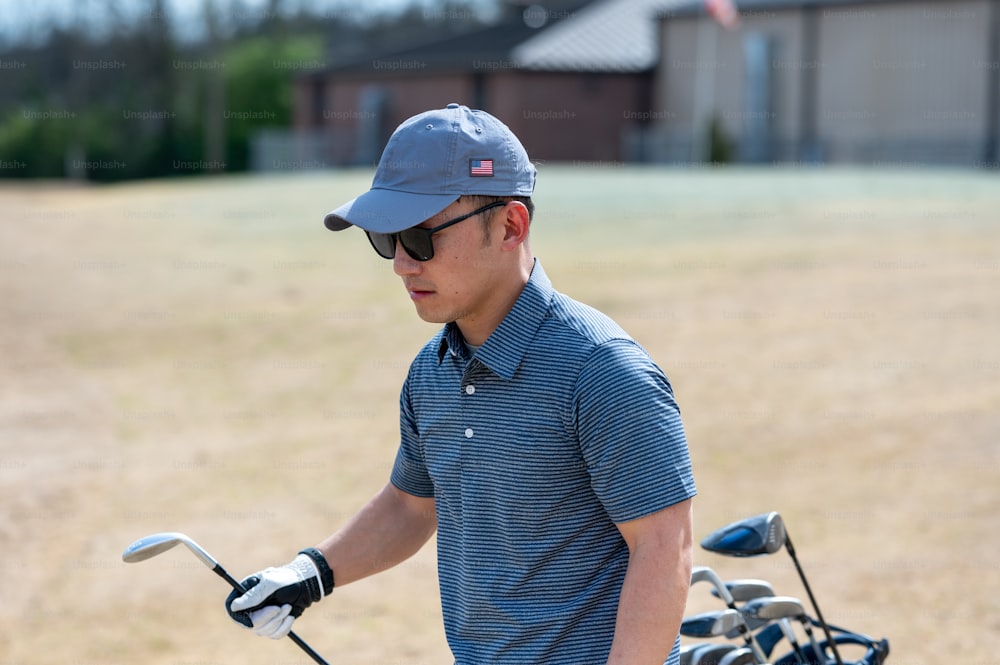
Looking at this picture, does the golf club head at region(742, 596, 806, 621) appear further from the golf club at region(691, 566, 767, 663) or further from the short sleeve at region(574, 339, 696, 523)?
the short sleeve at region(574, 339, 696, 523)

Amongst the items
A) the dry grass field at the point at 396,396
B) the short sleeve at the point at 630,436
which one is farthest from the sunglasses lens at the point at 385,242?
the dry grass field at the point at 396,396

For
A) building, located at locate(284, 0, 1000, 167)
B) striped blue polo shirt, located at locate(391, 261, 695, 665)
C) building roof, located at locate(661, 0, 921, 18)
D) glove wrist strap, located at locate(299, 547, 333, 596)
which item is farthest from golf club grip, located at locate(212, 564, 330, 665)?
building roof, located at locate(661, 0, 921, 18)

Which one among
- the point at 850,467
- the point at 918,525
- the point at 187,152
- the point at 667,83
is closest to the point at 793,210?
the point at 850,467

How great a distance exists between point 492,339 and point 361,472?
6732 mm

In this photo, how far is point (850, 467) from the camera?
8.79 meters

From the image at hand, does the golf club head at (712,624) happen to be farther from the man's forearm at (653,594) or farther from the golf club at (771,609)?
the man's forearm at (653,594)

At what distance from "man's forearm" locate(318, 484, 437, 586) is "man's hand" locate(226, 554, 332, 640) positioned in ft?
0.31

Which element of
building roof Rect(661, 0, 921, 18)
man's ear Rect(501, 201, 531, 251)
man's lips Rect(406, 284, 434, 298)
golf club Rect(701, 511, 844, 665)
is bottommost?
golf club Rect(701, 511, 844, 665)

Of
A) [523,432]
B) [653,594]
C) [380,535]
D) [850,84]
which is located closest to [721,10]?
[850,84]

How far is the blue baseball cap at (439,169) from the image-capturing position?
8.02 ft

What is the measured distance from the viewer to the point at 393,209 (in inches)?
97.2

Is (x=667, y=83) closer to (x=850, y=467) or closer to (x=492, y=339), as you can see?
(x=850, y=467)

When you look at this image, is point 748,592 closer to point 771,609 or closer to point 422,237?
point 771,609

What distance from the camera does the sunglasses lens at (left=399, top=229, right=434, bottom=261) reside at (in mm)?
2479
